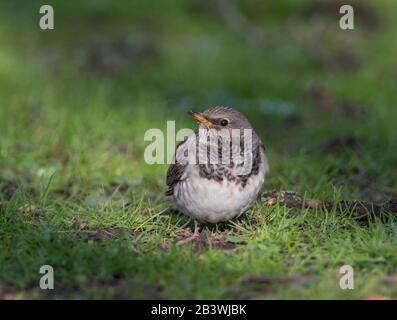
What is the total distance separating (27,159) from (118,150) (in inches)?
35.4

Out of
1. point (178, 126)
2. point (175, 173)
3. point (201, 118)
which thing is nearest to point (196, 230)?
point (175, 173)

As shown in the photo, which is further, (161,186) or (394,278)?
(161,186)

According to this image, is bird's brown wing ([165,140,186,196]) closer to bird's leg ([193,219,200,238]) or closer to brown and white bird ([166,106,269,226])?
brown and white bird ([166,106,269,226])

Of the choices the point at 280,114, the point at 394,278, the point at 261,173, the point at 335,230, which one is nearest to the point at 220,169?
the point at 261,173

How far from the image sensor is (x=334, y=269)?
4.44 metres

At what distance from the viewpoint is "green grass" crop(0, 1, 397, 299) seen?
4441 millimetres

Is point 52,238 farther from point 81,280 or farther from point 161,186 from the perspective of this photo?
point 161,186

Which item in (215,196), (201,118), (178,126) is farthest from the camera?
(178,126)

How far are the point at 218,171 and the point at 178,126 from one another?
9.86 feet

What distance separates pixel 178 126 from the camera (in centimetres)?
776

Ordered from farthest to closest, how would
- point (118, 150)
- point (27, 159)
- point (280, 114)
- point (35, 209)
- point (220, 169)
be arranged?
point (280, 114) → point (118, 150) → point (27, 159) → point (35, 209) → point (220, 169)

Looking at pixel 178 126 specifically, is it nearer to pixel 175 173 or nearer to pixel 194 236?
pixel 175 173

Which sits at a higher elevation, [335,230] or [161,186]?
[161,186]

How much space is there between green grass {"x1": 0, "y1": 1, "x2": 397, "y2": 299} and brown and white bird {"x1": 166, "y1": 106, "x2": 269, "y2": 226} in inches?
10.3
